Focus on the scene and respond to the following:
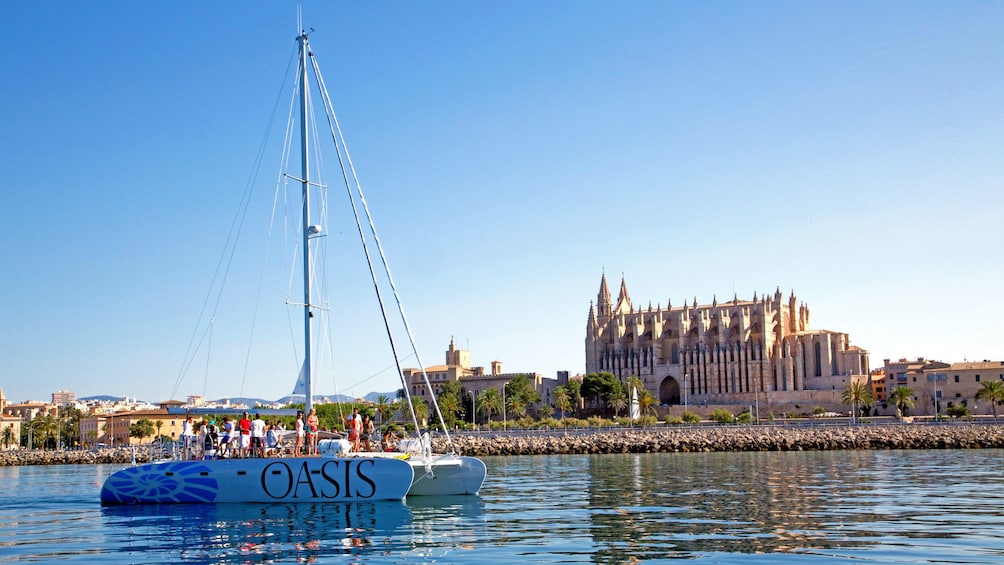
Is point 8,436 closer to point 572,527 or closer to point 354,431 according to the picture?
point 354,431

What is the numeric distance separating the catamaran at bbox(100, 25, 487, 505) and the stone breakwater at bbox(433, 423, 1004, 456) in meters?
30.6

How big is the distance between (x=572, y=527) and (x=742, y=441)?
44143 millimetres

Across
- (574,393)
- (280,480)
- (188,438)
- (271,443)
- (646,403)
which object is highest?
(188,438)

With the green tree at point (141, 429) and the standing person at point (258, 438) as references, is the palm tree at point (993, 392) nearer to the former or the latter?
the standing person at point (258, 438)

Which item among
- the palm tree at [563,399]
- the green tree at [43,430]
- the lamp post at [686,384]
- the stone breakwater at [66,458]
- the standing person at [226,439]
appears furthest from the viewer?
the lamp post at [686,384]

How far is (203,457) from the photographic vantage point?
76.7 feet

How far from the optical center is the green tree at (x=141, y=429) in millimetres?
98812

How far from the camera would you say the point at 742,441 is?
58688 mm

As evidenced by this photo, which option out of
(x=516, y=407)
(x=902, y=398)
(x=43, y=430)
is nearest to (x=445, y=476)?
(x=902, y=398)

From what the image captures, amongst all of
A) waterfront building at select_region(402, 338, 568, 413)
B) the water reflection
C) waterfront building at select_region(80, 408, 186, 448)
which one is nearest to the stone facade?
waterfront building at select_region(402, 338, 568, 413)

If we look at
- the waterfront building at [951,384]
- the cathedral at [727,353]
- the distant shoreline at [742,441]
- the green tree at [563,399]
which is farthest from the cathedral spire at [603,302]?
the distant shoreline at [742,441]

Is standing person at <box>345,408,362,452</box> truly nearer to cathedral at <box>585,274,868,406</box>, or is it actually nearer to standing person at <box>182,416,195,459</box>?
standing person at <box>182,416,195,459</box>

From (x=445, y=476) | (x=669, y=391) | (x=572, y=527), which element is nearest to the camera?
(x=572, y=527)

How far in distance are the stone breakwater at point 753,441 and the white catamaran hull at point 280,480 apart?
31369 millimetres
